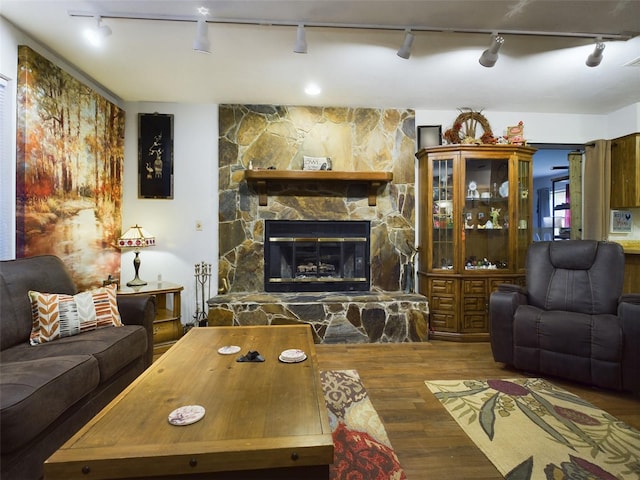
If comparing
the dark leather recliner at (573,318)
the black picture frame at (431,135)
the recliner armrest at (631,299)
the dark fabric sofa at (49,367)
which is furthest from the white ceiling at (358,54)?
the recliner armrest at (631,299)

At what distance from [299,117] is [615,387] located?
374cm

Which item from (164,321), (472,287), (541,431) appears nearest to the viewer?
(541,431)

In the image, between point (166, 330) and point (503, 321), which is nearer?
point (503, 321)

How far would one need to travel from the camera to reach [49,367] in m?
1.54

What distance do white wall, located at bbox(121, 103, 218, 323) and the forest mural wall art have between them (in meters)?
0.14

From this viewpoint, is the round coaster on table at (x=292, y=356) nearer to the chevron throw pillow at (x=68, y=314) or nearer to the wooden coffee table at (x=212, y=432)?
the wooden coffee table at (x=212, y=432)

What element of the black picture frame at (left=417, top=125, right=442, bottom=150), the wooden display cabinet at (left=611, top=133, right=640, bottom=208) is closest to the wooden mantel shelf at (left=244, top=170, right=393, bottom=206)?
the black picture frame at (left=417, top=125, right=442, bottom=150)

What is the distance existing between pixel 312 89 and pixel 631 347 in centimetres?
335

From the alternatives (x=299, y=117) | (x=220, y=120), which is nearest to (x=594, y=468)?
(x=299, y=117)

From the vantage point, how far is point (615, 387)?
7.36ft

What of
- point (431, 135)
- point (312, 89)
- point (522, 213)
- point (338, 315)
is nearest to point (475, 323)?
point (522, 213)

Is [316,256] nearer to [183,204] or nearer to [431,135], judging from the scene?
[183,204]

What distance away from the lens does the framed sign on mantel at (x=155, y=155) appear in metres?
3.73

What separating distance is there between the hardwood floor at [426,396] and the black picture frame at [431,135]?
2.32 m
